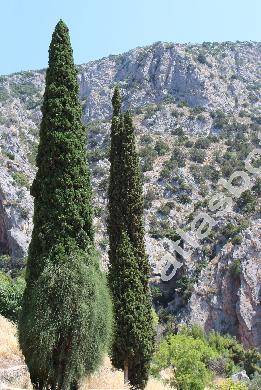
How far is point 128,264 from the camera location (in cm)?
1452

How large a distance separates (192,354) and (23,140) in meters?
49.2

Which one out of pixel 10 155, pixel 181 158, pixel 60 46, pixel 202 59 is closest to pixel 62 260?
pixel 60 46

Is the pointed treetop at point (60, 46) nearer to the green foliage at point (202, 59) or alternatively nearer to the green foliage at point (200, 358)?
the green foliage at point (200, 358)

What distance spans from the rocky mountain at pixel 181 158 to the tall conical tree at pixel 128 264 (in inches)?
1226

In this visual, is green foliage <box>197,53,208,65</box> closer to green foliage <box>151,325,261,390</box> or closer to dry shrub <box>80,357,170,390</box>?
green foliage <box>151,325,261,390</box>

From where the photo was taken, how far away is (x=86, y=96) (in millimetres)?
85188

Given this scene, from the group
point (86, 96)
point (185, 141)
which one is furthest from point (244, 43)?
point (185, 141)

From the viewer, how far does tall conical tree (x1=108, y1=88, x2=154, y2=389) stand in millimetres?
14109

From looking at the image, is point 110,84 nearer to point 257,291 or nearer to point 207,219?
point 207,219

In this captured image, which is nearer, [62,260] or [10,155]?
[62,260]

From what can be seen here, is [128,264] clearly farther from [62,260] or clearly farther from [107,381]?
[62,260]

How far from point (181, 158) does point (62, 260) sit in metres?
53.6

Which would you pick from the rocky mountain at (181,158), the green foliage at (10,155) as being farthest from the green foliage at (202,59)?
the green foliage at (10,155)

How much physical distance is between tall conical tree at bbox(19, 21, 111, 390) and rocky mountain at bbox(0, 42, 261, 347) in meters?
36.1
